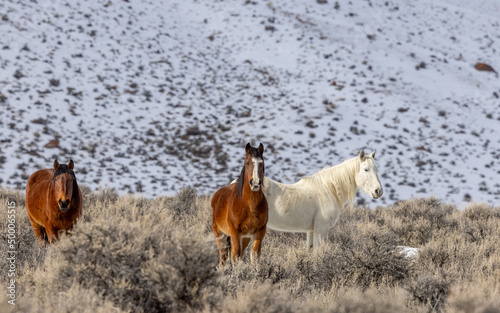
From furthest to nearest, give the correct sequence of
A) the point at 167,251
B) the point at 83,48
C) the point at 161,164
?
the point at 83,48, the point at 161,164, the point at 167,251

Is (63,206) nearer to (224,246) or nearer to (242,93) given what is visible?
(224,246)

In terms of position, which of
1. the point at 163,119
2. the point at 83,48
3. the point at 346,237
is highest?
the point at 83,48

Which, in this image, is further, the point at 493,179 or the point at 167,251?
the point at 493,179

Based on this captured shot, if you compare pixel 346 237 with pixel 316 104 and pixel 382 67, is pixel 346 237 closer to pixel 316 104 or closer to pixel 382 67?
pixel 316 104

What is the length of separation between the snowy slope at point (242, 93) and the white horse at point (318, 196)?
8.56 m

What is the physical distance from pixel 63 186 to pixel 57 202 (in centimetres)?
30

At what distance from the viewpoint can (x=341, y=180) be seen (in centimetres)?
727

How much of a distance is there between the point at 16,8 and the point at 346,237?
21293mm

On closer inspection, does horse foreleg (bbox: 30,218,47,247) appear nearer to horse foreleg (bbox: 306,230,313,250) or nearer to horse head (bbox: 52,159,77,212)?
horse head (bbox: 52,159,77,212)

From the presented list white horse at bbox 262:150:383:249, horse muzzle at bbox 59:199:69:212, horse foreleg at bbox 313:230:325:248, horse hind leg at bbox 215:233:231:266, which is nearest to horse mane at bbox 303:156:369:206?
white horse at bbox 262:150:383:249

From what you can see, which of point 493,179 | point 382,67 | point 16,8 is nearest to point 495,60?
point 382,67

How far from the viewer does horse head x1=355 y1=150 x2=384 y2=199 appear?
7.08 meters

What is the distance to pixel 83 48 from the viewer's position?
72.2 feet

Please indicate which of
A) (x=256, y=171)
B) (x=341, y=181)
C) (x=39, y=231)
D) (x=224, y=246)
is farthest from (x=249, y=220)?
(x=39, y=231)
